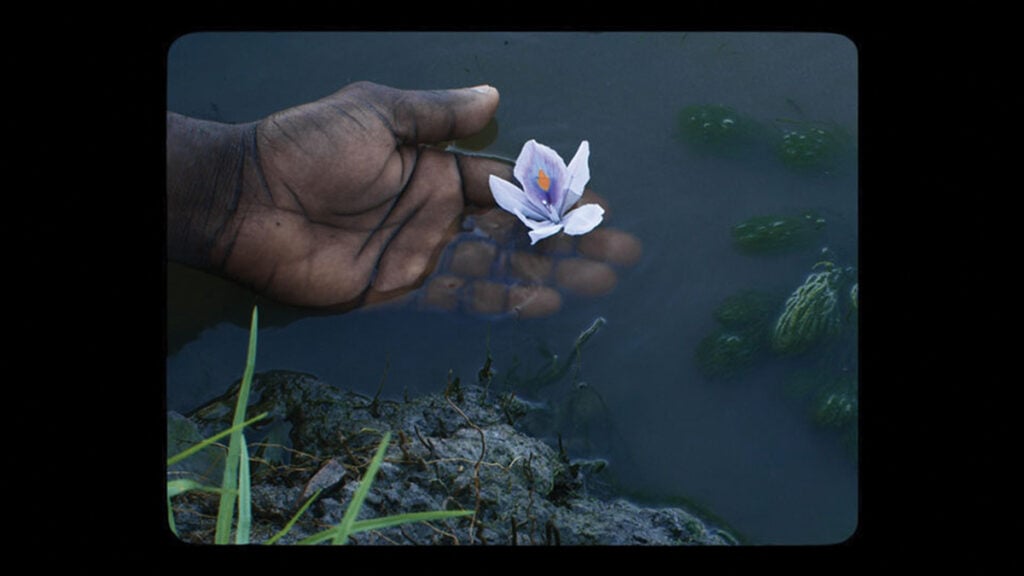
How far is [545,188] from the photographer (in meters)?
1.82

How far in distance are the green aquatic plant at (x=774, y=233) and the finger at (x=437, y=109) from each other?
57 cm

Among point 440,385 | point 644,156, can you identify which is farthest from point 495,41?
point 440,385

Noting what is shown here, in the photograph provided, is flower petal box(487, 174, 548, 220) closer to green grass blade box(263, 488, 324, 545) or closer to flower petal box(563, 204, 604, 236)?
flower petal box(563, 204, 604, 236)

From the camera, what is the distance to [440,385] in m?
1.79

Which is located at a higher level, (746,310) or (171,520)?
(746,310)

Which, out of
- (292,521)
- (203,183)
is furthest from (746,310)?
(203,183)

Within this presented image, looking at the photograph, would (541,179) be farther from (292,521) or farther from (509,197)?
(292,521)

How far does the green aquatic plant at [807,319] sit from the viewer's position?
1796 millimetres

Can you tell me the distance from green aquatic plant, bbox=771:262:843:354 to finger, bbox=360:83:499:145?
729 millimetres

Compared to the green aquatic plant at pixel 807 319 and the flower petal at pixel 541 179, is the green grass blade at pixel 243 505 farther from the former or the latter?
the green aquatic plant at pixel 807 319

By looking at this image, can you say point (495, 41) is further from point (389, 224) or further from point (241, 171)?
point (241, 171)

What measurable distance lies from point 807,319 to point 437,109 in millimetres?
855

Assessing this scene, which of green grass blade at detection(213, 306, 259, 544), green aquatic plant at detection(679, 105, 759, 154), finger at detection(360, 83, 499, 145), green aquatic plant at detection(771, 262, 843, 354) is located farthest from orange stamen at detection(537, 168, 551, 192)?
green grass blade at detection(213, 306, 259, 544)

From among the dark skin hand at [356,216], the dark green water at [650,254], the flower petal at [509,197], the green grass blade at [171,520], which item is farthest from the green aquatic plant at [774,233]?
the green grass blade at [171,520]
